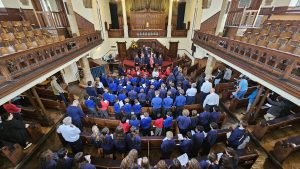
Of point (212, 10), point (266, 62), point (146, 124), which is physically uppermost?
point (212, 10)

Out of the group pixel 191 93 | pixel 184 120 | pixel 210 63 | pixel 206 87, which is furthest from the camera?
pixel 210 63

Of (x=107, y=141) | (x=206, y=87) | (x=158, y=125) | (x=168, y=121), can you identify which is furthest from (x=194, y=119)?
(x=107, y=141)

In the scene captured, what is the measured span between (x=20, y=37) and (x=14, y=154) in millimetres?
5114

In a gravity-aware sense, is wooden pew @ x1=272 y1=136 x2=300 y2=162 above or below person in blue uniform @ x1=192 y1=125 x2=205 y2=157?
below

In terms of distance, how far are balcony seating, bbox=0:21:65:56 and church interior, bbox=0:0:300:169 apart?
4 cm

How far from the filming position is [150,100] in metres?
5.98

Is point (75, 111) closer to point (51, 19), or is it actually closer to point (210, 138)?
point (210, 138)

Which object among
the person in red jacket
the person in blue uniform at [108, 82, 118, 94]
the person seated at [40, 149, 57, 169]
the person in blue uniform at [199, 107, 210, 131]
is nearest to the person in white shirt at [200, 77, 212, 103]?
the person in blue uniform at [199, 107, 210, 131]

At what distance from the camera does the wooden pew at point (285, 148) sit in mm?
3720

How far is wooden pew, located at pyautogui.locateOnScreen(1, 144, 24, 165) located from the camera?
12.2ft

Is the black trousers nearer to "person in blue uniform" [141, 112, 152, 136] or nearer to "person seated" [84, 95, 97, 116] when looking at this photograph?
"person seated" [84, 95, 97, 116]

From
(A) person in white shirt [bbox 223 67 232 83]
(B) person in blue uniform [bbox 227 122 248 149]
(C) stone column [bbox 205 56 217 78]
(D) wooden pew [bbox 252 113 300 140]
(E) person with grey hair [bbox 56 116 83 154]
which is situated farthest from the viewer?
(C) stone column [bbox 205 56 217 78]

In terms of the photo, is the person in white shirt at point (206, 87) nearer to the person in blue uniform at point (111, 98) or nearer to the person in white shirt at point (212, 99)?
the person in white shirt at point (212, 99)

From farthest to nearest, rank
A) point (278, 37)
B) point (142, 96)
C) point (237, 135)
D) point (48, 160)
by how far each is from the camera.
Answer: point (278, 37) < point (142, 96) < point (237, 135) < point (48, 160)
